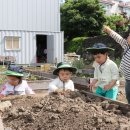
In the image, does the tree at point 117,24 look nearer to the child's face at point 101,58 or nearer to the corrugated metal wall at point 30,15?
the corrugated metal wall at point 30,15

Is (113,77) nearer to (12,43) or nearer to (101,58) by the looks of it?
(101,58)

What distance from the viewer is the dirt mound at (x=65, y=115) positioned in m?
4.25

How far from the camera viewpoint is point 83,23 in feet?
134

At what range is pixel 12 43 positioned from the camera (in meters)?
26.7

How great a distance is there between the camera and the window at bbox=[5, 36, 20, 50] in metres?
26.7

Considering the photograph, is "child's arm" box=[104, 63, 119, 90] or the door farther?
the door

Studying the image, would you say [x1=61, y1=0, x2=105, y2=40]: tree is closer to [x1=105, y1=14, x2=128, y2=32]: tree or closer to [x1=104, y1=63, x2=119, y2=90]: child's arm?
[x1=105, y1=14, x2=128, y2=32]: tree

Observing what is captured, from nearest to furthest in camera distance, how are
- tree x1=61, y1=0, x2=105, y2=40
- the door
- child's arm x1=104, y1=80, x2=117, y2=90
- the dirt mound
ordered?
the dirt mound, child's arm x1=104, y1=80, x2=117, y2=90, the door, tree x1=61, y1=0, x2=105, y2=40

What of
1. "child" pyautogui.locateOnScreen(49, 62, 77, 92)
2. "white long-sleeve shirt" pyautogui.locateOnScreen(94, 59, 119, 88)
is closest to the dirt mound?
"white long-sleeve shirt" pyautogui.locateOnScreen(94, 59, 119, 88)

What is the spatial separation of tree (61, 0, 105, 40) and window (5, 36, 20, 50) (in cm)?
1440

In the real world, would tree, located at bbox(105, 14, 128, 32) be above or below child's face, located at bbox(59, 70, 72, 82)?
above

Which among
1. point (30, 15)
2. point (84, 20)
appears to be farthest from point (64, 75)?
point (84, 20)

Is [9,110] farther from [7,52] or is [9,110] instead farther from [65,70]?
[7,52]

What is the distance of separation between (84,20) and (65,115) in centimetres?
3645
